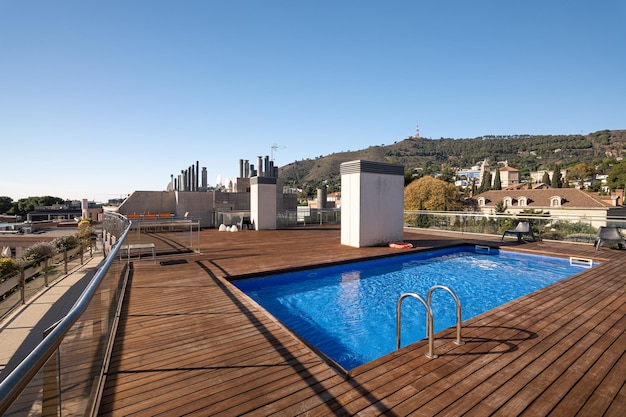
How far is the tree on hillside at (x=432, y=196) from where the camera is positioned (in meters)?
38.6

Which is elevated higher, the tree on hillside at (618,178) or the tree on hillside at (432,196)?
the tree on hillside at (618,178)

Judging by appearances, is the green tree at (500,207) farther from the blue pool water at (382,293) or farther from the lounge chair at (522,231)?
the blue pool water at (382,293)

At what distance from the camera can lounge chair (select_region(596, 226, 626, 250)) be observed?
8852mm

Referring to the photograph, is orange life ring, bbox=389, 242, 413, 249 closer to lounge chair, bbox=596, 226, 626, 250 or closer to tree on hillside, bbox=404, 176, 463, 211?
lounge chair, bbox=596, 226, 626, 250

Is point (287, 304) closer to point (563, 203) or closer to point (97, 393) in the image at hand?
point (97, 393)

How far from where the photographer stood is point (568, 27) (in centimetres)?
1886

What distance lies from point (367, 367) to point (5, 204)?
3533 inches

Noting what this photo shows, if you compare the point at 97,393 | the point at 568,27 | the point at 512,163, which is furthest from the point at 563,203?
the point at 512,163

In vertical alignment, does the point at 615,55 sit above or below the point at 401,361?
above

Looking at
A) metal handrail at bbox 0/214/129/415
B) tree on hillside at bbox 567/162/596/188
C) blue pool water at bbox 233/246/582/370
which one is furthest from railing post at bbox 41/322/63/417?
tree on hillside at bbox 567/162/596/188

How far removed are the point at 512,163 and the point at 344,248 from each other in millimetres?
137277

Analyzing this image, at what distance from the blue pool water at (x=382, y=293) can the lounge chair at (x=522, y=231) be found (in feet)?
5.68

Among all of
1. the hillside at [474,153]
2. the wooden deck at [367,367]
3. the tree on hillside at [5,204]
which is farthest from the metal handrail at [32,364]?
the hillside at [474,153]

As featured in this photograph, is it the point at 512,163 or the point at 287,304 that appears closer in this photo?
the point at 287,304
